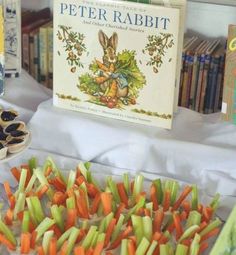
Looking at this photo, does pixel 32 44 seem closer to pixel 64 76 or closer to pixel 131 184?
pixel 64 76

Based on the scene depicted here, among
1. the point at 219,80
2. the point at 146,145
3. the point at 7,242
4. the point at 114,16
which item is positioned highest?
the point at 114,16

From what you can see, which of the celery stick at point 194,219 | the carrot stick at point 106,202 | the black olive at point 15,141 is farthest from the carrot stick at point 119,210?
the black olive at point 15,141

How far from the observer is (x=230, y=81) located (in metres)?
1.07

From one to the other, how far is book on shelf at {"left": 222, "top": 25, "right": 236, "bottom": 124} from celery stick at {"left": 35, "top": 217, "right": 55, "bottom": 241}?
1.29ft

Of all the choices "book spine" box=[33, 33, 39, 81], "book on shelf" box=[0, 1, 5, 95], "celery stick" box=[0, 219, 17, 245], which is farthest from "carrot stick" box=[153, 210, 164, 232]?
"book spine" box=[33, 33, 39, 81]

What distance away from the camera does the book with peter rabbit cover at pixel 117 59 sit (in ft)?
3.54

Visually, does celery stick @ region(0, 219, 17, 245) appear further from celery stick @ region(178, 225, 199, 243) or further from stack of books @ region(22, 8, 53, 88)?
stack of books @ region(22, 8, 53, 88)

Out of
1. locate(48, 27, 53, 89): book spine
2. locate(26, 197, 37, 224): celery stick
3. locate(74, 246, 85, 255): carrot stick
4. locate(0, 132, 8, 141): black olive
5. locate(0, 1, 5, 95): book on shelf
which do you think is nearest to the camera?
locate(74, 246, 85, 255): carrot stick

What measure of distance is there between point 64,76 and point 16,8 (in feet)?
0.69

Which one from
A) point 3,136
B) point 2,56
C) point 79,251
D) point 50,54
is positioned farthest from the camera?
point 50,54

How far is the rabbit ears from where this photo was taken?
1110 millimetres

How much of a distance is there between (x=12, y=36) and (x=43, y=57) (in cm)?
13

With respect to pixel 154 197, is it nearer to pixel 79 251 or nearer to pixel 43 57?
pixel 79 251

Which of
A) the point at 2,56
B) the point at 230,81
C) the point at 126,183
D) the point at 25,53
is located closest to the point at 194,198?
the point at 126,183
